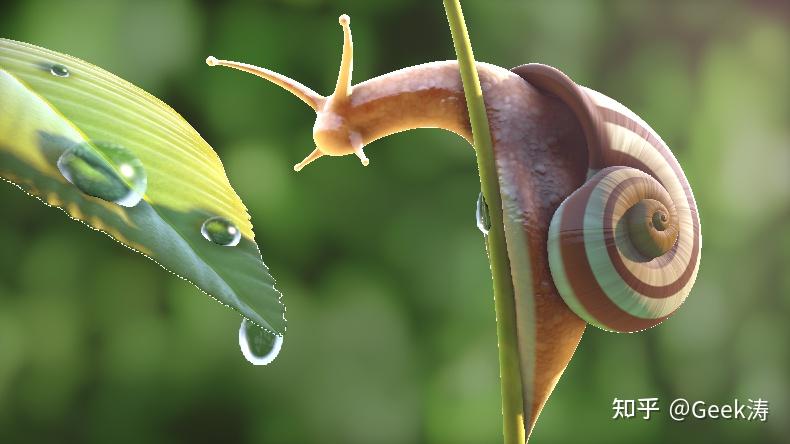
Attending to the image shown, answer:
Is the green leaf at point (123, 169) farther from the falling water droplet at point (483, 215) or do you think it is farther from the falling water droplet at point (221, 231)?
the falling water droplet at point (483, 215)

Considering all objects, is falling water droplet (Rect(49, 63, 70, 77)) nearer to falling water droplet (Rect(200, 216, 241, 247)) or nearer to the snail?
falling water droplet (Rect(200, 216, 241, 247))

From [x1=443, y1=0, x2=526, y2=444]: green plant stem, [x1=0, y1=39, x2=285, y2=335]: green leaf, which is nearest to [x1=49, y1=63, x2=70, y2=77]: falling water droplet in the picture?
[x1=0, y1=39, x2=285, y2=335]: green leaf

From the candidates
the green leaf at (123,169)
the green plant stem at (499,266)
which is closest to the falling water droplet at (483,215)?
the green plant stem at (499,266)

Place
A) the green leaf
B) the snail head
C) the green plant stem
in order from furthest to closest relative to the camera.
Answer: the snail head → the green plant stem → the green leaf

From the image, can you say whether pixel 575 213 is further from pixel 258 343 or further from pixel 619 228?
pixel 258 343

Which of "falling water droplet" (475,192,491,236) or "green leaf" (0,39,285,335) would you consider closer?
"green leaf" (0,39,285,335)

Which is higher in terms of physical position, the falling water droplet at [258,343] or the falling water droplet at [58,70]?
the falling water droplet at [58,70]

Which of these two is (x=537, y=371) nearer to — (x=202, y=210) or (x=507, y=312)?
(x=507, y=312)

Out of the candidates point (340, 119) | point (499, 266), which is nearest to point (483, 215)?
point (499, 266)
